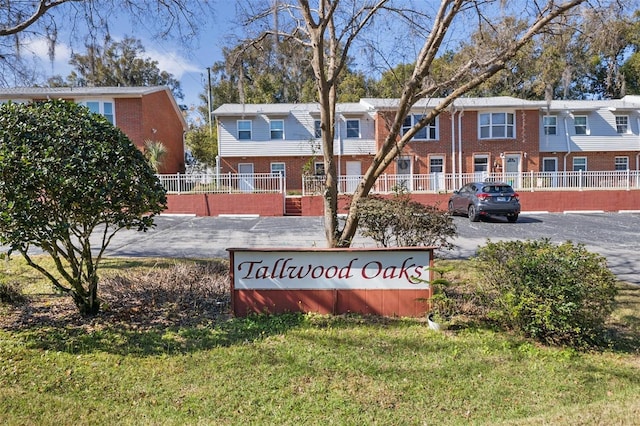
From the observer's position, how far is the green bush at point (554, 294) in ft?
13.5

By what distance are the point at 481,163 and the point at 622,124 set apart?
989 centimetres

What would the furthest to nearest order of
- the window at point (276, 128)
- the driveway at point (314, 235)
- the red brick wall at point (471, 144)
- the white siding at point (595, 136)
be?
1. the white siding at point (595, 136)
2. the window at point (276, 128)
3. the red brick wall at point (471, 144)
4. the driveway at point (314, 235)

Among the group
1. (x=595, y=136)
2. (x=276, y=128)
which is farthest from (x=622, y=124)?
(x=276, y=128)

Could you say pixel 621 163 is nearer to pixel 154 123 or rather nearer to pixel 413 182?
pixel 413 182

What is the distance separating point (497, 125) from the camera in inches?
982

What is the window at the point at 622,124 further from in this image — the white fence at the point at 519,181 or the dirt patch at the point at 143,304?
the dirt patch at the point at 143,304

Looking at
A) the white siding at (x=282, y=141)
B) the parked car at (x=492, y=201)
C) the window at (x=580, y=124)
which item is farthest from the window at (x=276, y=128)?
the window at (x=580, y=124)

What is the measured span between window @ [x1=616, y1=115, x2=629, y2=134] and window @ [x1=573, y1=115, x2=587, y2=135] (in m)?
2.17

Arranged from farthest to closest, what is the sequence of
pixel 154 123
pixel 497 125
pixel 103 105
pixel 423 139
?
pixel 154 123
pixel 423 139
pixel 497 125
pixel 103 105

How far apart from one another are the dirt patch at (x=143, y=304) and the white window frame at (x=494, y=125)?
22134 mm

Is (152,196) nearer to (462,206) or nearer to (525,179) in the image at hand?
(462,206)

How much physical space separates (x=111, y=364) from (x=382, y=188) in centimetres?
1757

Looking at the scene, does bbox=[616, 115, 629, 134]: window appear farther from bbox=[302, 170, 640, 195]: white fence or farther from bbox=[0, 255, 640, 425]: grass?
bbox=[0, 255, 640, 425]: grass

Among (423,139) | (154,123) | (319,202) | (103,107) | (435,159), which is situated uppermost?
(103,107)
